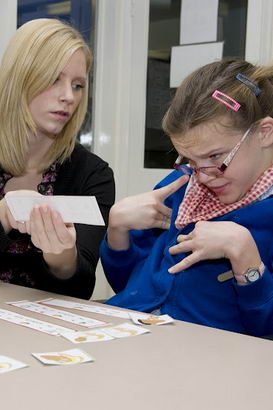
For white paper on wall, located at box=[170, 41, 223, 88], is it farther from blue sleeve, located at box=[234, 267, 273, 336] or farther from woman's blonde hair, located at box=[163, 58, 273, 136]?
blue sleeve, located at box=[234, 267, 273, 336]

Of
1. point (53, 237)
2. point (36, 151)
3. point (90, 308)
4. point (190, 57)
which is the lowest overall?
point (90, 308)

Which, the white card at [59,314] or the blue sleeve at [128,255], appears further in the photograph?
the blue sleeve at [128,255]

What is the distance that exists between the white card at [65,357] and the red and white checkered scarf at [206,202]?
556 mm

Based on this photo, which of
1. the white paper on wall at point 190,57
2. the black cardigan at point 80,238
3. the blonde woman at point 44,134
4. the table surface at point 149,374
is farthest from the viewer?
the white paper on wall at point 190,57

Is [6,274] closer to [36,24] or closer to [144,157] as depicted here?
[36,24]

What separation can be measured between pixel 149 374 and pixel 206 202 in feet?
2.16

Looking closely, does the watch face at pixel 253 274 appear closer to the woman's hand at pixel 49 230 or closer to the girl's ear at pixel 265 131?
the girl's ear at pixel 265 131

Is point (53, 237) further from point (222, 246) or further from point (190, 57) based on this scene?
point (190, 57)

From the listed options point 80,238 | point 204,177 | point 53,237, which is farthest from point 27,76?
point 204,177

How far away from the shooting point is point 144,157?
310 centimetres

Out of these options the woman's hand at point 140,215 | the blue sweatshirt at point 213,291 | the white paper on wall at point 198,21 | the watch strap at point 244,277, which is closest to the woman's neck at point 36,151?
the woman's hand at point 140,215

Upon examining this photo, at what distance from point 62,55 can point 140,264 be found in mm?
687

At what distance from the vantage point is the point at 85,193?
6.04 feet

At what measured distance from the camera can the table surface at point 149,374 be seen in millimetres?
695
